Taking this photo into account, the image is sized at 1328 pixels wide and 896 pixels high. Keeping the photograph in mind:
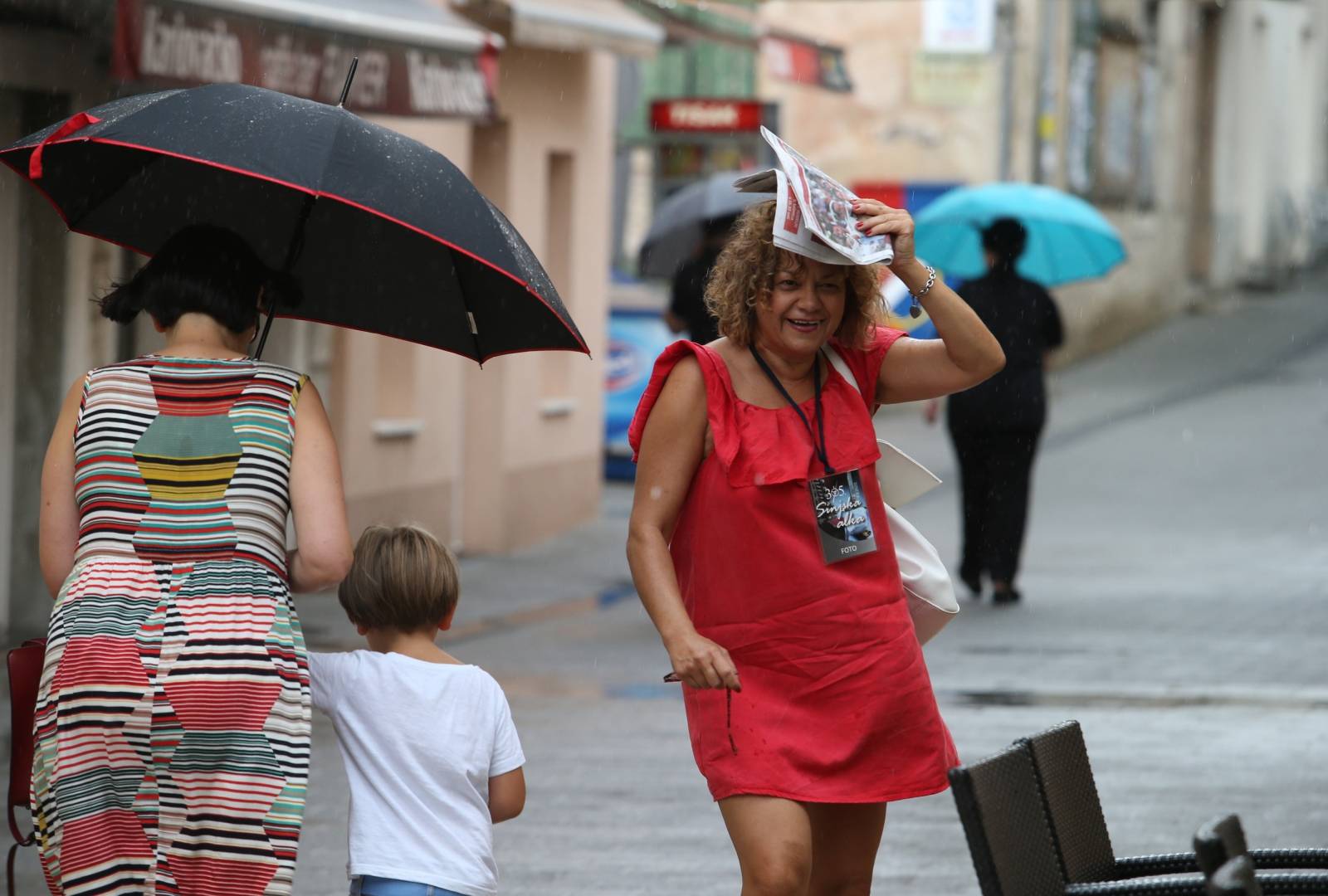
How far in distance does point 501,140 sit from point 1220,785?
9023 millimetres

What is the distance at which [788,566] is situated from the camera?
4418mm

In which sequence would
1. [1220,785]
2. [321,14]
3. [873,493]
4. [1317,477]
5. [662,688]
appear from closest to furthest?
1. [873,493]
2. [1220,785]
3. [662,688]
4. [321,14]
5. [1317,477]

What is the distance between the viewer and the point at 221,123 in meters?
4.26

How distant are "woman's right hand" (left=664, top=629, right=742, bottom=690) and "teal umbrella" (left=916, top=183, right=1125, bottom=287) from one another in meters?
8.67

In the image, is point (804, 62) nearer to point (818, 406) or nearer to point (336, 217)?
point (336, 217)

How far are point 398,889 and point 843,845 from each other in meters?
0.96

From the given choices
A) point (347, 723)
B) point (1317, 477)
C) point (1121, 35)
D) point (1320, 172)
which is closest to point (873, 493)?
point (347, 723)

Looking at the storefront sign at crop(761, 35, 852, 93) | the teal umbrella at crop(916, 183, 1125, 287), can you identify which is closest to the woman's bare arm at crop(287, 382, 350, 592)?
the teal umbrella at crop(916, 183, 1125, 287)

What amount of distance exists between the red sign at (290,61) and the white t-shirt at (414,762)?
4675 millimetres

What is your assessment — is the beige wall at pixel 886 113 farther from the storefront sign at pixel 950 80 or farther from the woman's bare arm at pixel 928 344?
the woman's bare arm at pixel 928 344

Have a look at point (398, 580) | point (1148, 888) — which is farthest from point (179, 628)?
point (1148, 888)

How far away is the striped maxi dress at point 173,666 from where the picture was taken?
3898 mm

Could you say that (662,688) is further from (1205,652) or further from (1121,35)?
(1121,35)

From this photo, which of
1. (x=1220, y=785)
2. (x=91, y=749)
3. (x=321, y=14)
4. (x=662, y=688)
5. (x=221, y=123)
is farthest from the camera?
(x=321, y=14)
